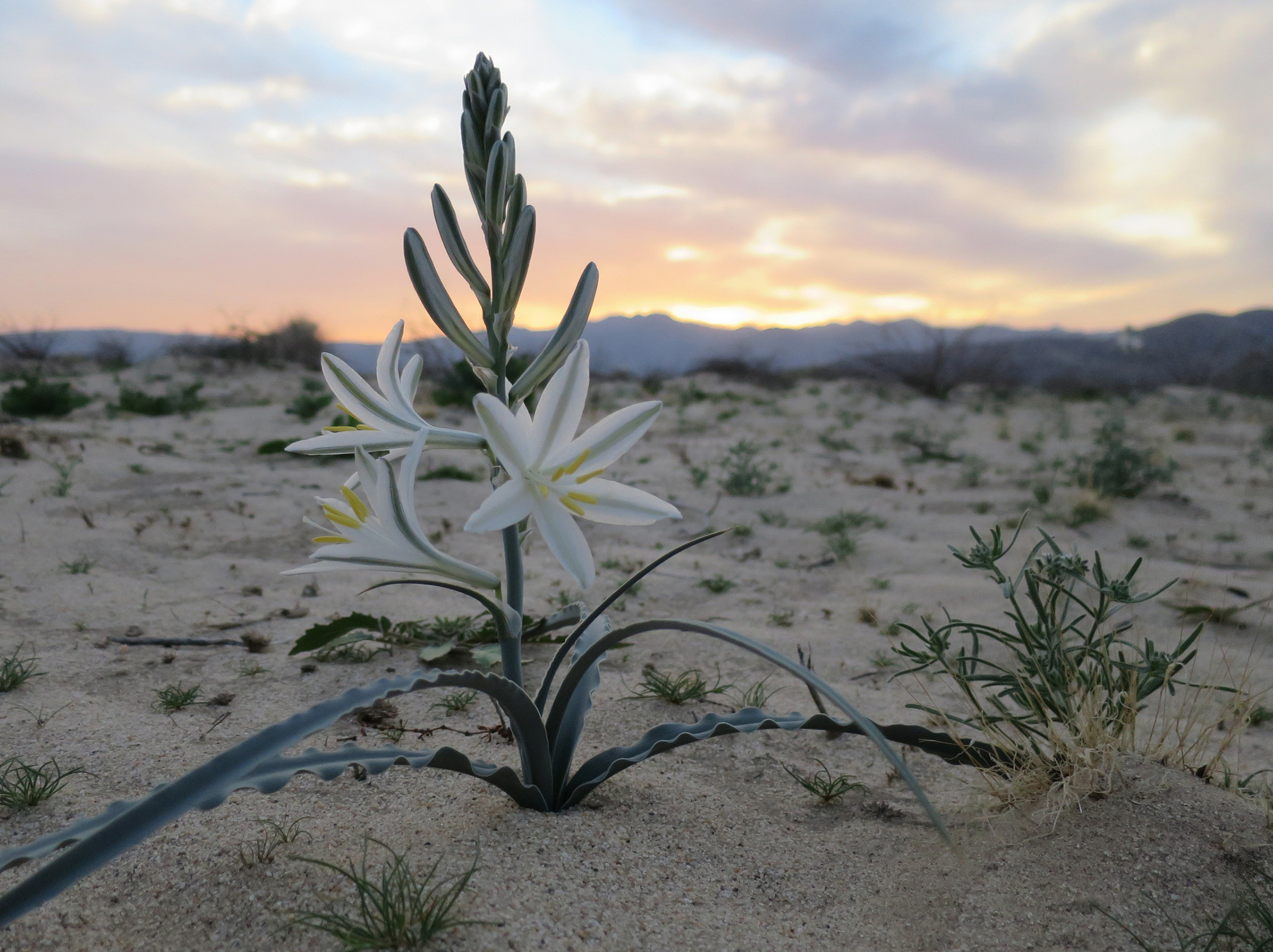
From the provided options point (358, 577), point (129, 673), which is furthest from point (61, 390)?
point (129, 673)

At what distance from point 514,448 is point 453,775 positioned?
3.02ft

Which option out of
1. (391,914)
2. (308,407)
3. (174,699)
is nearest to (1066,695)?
(391,914)

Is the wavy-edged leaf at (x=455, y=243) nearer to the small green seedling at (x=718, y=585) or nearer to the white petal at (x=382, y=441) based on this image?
the white petal at (x=382, y=441)

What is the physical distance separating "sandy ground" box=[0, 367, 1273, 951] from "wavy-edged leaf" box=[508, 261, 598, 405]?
83 centimetres

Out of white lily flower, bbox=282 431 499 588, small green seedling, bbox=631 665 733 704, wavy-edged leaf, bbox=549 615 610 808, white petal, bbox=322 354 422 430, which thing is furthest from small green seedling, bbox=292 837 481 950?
small green seedling, bbox=631 665 733 704

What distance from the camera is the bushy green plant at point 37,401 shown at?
727cm

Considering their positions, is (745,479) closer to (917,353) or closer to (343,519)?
(343,519)

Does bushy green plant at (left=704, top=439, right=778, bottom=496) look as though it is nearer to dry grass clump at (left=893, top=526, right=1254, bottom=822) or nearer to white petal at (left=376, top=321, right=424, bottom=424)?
dry grass clump at (left=893, top=526, right=1254, bottom=822)

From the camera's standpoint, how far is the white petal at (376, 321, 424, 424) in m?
1.44

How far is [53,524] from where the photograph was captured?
382 centimetres

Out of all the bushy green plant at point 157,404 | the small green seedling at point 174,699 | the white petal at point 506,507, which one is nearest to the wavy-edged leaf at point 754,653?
the white petal at point 506,507

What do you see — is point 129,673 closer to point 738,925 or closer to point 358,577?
point 358,577

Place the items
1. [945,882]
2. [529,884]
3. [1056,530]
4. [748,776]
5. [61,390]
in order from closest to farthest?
[529,884] → [945,882] → [748,776] → [1056,530] → [61,390]

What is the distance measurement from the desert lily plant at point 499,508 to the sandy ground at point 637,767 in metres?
0.19
